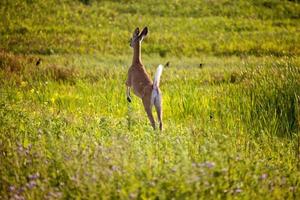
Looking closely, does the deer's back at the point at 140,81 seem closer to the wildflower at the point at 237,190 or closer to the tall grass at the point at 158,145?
the tall grass at the point at 158,145

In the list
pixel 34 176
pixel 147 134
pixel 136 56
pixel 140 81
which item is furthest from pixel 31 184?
pixel 136 56

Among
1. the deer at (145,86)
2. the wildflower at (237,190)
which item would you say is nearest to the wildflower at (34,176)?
the wildflower at (237,190)

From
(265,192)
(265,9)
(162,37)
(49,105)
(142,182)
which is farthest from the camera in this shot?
(265,9)

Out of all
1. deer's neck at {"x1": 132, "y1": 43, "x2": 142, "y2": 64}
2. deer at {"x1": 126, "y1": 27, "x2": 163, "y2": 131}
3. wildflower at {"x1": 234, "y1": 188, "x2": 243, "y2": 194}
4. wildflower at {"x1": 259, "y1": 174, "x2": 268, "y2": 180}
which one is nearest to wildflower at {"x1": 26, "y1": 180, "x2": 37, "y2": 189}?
wildflower at {"x1": 234, "y1": 188, "x2": 243, "y2": 194}

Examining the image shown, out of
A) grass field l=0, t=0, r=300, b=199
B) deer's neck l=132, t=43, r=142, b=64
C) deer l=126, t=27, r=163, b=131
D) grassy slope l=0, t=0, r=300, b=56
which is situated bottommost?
grassy slope l=0, t=0, r=300, b=56

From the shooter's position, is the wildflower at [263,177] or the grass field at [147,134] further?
the wildflower at [263,177]

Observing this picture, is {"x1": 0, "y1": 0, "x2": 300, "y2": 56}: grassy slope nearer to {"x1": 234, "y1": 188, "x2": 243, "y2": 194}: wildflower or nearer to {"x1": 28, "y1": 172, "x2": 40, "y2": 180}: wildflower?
{"x1": 28, "y1": 172, "x2": 40, "y2": 180}: wildflower

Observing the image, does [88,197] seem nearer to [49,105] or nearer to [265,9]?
[49,105]

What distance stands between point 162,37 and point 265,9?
1159 cm

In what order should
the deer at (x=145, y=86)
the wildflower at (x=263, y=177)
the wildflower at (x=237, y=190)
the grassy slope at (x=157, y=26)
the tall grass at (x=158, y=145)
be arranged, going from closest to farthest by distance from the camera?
the wildflower at (x=237, y=190) < the tall grass at (x=158, y=145) < the wildflower at (x=263, y=177) < the deer at (x=145, y=86) < the grassy slope at (x=157, y=26)

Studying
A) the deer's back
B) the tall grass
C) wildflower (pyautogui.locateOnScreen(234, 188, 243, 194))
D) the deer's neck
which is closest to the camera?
wildflower (pyautogui.locateOnScreen(234, 188, 243, 194))

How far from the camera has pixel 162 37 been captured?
2894cm

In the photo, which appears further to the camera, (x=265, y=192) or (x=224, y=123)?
(x=224, y=123)

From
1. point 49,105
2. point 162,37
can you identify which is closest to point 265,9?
point 162,37
